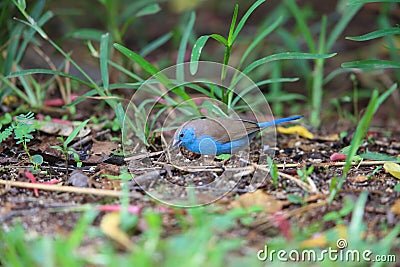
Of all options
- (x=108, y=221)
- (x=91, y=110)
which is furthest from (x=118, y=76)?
(x=108, y=221)

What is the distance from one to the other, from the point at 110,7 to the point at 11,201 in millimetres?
2031

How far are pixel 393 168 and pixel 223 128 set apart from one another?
32.5 inches

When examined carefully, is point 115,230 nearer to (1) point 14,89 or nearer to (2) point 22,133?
(2) point 22,133

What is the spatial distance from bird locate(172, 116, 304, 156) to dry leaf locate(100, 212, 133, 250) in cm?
86

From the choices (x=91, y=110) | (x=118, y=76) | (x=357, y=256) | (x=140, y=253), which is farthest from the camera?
(x=118, y=76)

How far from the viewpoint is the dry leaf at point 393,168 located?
8.60ft

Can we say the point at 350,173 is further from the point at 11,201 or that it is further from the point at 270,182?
the point at 11,201

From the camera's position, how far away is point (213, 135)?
2.87m

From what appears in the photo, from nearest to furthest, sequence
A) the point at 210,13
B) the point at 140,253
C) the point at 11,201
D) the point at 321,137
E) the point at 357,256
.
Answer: the point at 140,253 < the point at 357,256 < the point at 11,201 < the point at 321,137 < the point at 210,13

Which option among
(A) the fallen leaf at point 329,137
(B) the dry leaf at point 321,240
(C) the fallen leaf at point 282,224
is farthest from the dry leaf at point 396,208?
(A) the fallen leaf at point 329,137

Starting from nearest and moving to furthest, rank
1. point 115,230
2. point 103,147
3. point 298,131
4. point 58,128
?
point 115,230
point 103,147
point 58,128
point 298,131

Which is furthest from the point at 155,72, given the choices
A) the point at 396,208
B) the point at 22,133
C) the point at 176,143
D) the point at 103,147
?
the point at 396,208

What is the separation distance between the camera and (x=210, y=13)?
6020 mm

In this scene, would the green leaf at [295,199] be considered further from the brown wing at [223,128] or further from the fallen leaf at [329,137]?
the fallen leaf at [329,137]
